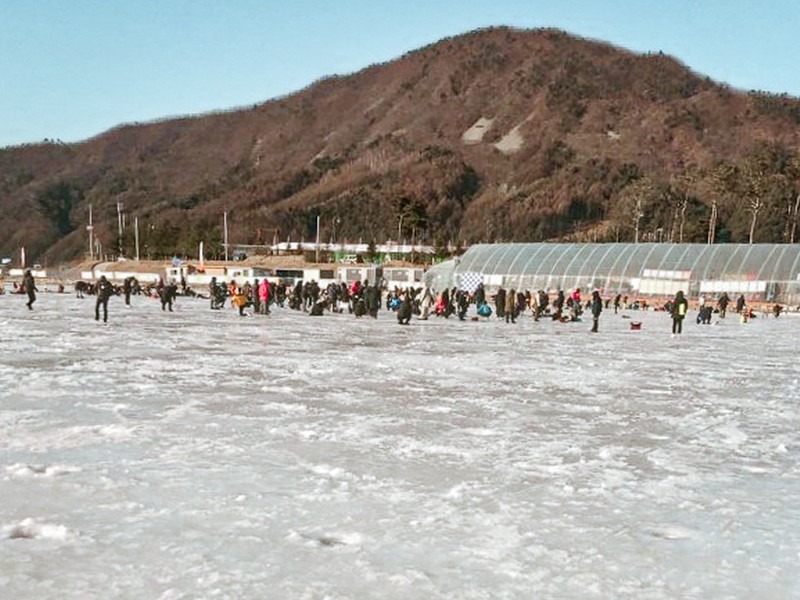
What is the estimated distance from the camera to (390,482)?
561 centimetres

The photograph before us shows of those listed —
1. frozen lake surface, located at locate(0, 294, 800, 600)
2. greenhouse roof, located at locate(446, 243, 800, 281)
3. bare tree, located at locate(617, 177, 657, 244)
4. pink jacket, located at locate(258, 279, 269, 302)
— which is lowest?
frozen lake surface, located at locate(0, 294, 800, 600)

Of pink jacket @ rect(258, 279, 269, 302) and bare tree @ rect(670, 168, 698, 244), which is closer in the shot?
pink jacket @ rect(258, 279, 269, 302)

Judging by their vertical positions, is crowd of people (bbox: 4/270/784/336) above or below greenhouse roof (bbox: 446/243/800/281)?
below

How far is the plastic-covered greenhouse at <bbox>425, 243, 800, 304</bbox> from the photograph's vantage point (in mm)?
40469

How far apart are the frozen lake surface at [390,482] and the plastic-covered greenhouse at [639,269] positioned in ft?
102

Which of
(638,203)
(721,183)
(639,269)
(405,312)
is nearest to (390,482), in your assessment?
(405,312)

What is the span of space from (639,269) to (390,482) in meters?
42.6

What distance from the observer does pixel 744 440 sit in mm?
7398

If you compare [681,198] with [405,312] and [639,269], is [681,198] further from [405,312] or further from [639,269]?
[405,312]

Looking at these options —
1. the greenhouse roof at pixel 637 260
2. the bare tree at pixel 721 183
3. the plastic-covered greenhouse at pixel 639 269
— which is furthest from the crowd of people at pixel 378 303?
the bare tree at pixel 721 183

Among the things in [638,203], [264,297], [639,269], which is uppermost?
[638,203]

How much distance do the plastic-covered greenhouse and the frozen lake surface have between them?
31.0m

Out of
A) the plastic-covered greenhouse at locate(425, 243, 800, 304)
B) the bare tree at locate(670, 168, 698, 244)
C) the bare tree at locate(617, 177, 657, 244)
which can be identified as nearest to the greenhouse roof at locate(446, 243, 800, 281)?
the plastic-covered greenhouse at locate(425, 243, 800, 304)

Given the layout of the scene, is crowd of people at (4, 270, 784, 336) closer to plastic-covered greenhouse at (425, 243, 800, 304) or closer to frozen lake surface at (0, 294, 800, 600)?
plastic-covered greenhouse at (425, 243, 800, 304)
